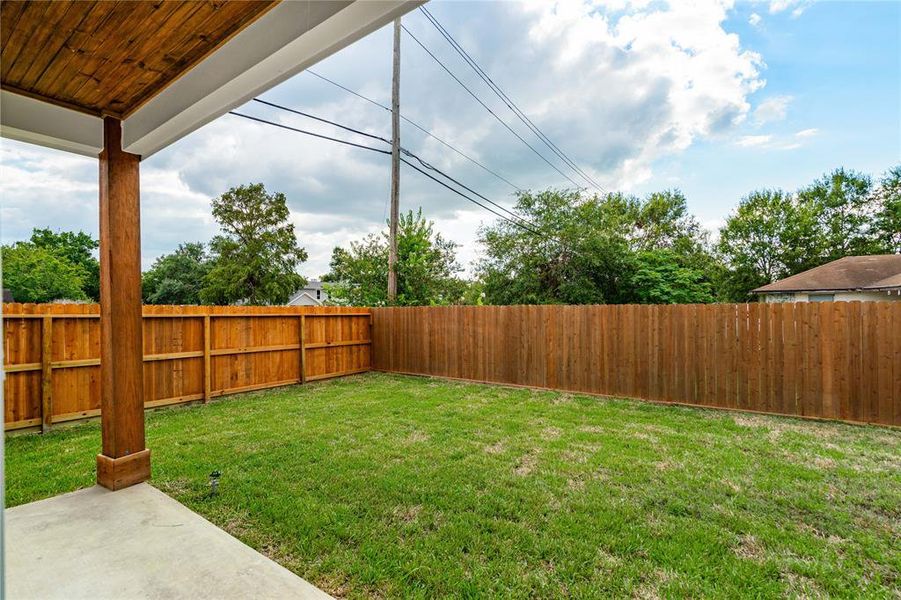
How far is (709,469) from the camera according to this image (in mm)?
3248

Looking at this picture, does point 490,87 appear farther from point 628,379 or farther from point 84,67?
point 84,67

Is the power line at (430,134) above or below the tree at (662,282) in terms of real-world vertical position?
above

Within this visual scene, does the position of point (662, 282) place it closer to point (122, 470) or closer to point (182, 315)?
point (182, 315)

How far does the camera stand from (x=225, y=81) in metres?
2.07

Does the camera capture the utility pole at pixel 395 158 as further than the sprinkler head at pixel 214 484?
Yes

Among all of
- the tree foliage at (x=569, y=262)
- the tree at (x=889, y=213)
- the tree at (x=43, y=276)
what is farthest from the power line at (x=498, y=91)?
the tree at (x=43, y=276)

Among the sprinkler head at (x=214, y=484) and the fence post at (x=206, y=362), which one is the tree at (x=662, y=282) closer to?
the fence post at (x=206, y=362)

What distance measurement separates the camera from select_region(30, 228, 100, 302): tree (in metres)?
27.6

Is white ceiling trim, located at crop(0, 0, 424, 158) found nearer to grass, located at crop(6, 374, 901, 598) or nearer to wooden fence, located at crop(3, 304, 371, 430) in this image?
grass, located at crop(6, 374, 901, 598)

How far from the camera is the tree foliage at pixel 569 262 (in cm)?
1216

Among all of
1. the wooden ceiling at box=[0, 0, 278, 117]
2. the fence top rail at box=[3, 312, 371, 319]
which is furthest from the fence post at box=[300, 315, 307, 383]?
the wooden ceiling at box=[0, 0, 278, 117]

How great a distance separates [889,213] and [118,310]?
79.9 ft

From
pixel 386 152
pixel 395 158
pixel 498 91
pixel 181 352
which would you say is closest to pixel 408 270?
pixel 395 158

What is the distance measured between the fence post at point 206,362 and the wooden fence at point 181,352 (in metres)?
0.01
